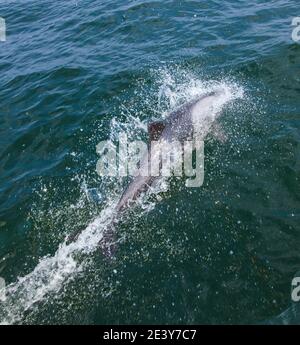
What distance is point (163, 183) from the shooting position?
35.0 ft

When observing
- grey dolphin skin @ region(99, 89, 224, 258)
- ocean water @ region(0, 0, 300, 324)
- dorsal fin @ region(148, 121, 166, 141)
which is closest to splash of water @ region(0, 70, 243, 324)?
ocean water @ region(0, 0, 300, 324)

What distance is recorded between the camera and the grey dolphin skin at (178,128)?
10.1m

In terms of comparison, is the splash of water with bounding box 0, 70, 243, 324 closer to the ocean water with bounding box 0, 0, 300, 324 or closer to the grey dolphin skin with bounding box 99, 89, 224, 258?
the ocean water with bounding box 0, 0, 300, 324

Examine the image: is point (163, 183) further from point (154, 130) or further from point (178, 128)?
point (178, 128)

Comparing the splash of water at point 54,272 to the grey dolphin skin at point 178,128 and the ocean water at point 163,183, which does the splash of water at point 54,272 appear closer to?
the ocean water at point 163,183

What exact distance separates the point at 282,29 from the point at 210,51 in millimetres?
2929

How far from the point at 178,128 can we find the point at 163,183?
6.93 feet

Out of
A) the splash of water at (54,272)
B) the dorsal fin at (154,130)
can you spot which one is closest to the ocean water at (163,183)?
the splash of water at (54,272)

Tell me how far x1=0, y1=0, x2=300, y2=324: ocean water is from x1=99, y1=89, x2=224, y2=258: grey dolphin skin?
0.87ft

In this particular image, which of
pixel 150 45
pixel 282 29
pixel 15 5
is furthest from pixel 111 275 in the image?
pixel 15 5

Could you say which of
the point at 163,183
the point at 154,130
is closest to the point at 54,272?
the point at 163,183

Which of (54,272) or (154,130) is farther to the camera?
(154,130)

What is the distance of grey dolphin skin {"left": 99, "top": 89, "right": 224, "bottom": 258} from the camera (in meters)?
10.1

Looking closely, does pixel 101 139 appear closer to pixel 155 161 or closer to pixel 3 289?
pixel 155 161
